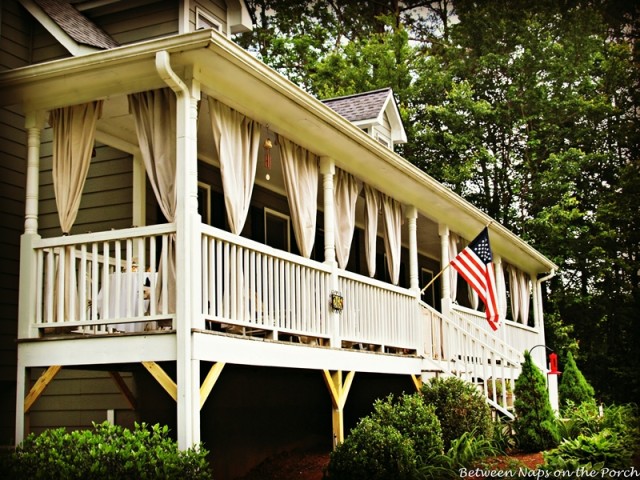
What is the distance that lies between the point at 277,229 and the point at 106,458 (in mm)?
6924

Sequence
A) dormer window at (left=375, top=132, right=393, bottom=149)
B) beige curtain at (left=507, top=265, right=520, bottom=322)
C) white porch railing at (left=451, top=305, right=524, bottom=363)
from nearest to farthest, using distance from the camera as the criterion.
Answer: white porch railing at (left=451, top=305, right=524, bottom=363) → dormer window at (left=375, top=132, right=393, bottom=149) → beige curtain at (left=507, top=265, right=520, bottom=322)

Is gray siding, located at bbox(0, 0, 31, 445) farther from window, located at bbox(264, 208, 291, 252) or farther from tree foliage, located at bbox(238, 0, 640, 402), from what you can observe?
tree foliage, located at bbox(238, 0, 640, 402)

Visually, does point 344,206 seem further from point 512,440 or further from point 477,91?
point 477,91

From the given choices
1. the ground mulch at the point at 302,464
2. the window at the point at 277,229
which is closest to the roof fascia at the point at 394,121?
the window at the point at 277,229

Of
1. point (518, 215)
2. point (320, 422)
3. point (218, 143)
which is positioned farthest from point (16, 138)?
point (518, 215)

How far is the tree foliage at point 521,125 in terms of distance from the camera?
82.7 ft

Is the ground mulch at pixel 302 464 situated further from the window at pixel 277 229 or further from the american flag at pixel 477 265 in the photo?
the window at pixel 277 229

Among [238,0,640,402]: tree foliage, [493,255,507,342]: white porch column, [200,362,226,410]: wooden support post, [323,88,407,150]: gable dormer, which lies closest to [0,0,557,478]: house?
[200,362,226,410]: wooden support post

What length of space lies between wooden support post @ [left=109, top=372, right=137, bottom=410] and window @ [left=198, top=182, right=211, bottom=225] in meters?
2.49

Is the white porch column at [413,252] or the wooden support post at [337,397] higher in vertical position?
the white porch column at [413,252]

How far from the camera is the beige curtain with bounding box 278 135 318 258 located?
1035cm

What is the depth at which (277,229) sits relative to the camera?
13984mm

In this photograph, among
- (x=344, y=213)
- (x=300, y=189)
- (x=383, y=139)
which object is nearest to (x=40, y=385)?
(x=300, y=189)

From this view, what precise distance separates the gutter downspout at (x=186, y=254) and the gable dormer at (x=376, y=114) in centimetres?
892
